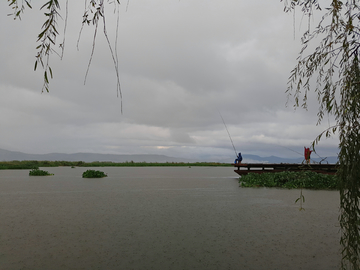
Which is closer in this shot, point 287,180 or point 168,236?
point 168,236

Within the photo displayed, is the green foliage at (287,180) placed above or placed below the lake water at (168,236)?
above

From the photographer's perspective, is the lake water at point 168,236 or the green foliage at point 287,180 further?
the green foliage at point 287,180

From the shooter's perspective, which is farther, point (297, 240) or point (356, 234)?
point (297, 240)

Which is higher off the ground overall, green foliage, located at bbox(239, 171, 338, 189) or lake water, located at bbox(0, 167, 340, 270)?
green foliage, located at bbox(239, 171, 338, 189)

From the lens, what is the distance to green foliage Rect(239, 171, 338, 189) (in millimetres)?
14734

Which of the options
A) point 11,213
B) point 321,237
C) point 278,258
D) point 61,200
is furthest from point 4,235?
point 321,237

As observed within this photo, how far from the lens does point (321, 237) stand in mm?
5578

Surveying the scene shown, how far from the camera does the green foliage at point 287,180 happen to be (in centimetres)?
1473

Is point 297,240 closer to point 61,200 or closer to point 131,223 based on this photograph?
point 131,223

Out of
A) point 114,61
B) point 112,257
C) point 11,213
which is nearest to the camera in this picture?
point 114,61

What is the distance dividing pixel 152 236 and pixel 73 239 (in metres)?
1.65

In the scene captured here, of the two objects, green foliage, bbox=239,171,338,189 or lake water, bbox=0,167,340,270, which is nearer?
lake water, bbox=0,167,340,270

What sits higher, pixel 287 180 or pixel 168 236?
pixel 287 180

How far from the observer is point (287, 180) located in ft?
53.2
